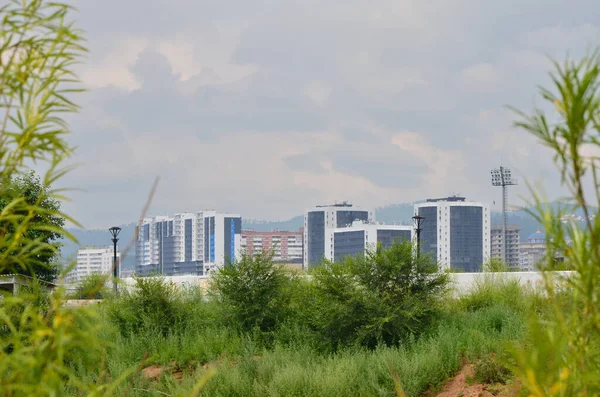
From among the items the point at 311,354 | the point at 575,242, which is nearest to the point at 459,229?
the point at 311,354

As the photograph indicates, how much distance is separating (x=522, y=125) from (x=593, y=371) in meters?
0.73

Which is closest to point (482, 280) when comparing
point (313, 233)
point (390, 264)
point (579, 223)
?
point (390, 264)

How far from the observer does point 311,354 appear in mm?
13641

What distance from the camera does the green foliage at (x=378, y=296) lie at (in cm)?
1452

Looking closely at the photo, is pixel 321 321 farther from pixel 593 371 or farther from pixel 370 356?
pixel 593 371

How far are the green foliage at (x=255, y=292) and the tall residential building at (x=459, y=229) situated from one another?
509 feet

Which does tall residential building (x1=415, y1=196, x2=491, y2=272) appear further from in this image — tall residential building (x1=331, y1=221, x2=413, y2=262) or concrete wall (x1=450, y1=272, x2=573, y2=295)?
concrete wall (x1=450, y1=272, x2=573, y2=295)

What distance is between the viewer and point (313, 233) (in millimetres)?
190000

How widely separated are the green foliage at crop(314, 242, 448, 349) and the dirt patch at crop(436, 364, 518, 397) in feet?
8.03

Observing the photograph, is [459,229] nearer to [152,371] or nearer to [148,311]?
[148,311]

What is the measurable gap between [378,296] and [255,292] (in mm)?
2668

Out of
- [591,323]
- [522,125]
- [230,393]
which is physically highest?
[522,125]

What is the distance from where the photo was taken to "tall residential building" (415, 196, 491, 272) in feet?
563

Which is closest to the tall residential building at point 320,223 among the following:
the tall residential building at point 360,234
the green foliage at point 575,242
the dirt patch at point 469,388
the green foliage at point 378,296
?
the tall residential building at point 360,234
